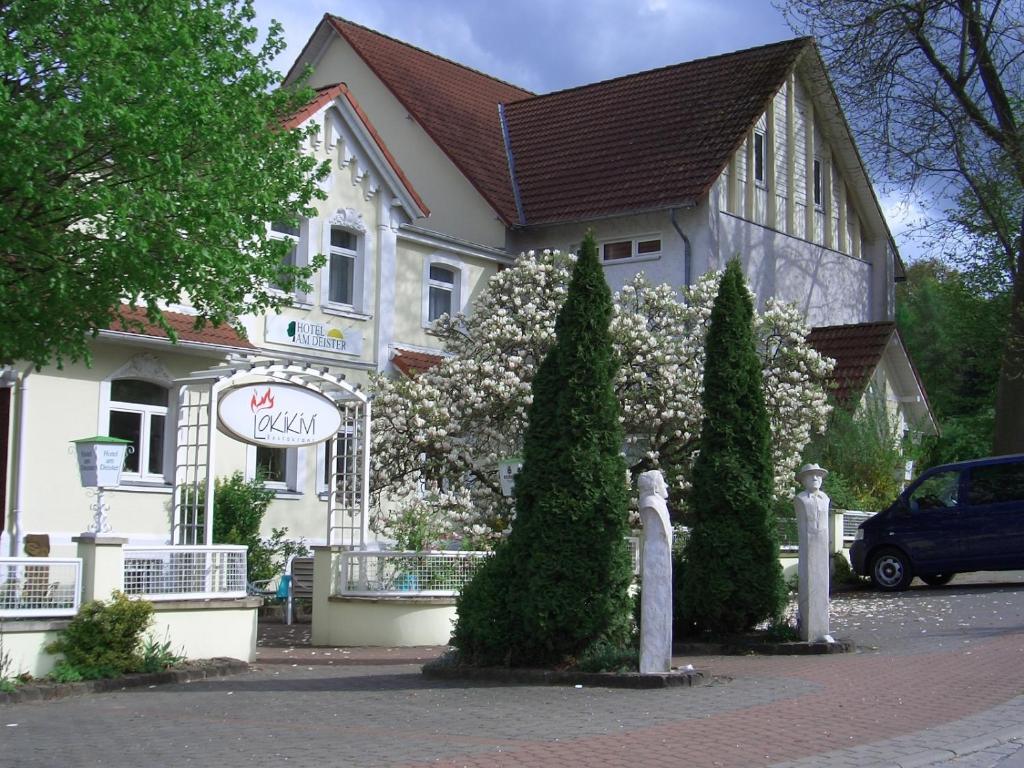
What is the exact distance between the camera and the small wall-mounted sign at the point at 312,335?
Answer: 23359 millimetres

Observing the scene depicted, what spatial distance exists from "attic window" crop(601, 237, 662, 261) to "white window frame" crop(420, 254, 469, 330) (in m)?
3.68

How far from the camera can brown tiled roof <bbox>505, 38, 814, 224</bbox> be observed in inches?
1182

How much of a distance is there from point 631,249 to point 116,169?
1750 centimetres

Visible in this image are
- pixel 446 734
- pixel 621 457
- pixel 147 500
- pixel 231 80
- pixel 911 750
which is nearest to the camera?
pixel 911 750

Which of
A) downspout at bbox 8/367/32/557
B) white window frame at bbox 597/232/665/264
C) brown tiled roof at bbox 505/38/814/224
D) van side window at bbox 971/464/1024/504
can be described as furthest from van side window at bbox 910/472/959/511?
downspout at bbox 8/367/32/557

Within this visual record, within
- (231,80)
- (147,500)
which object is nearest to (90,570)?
(231,80)

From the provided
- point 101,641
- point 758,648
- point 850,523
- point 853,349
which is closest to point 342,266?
point 850,523

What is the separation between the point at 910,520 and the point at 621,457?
33.2ft

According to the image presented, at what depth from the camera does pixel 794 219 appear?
108 feet

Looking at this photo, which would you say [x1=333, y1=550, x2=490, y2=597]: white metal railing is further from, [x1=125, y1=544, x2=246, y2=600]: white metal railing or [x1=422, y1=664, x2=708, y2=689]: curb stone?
[x1=422, y1=664, x2=708, y2=689]: curb stone

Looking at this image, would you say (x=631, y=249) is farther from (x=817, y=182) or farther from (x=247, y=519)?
(x=247, y=519)

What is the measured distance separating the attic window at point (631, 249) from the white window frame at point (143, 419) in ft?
39.1

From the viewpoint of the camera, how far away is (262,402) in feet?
52.5

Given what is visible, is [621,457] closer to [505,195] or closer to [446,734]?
[446,734]
